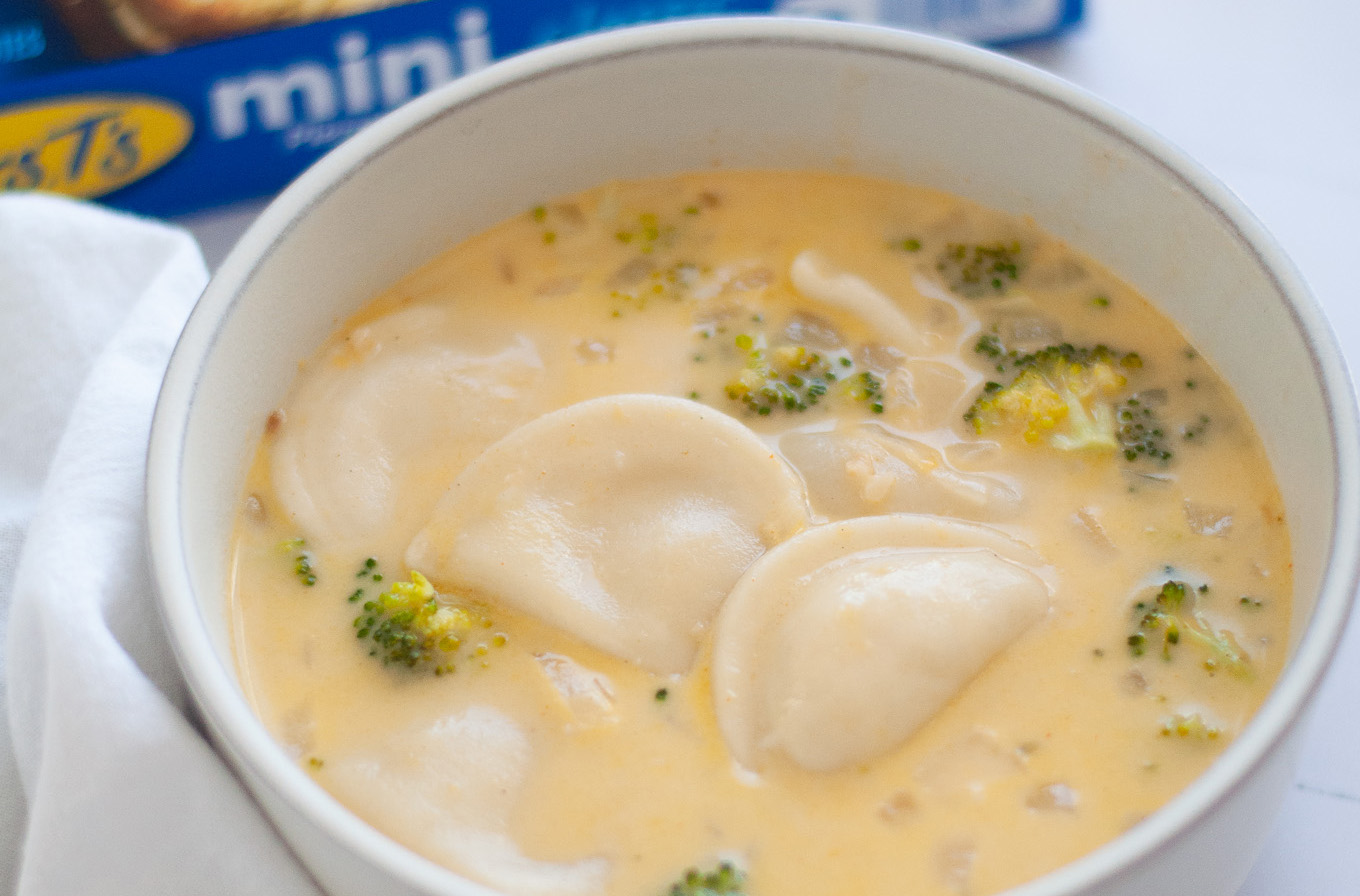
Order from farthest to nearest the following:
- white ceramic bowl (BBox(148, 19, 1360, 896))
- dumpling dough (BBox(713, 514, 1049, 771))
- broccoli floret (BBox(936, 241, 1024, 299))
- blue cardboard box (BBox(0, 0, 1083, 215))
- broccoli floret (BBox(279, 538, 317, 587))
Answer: blue cardboard box (BBox(0, 0, 1083, 215))
broccoli floret (BBox(936, 241, 1024, 299))
broccoli floret (BBox(279, 538, 317, 587))
dumpling dough (BBox(713, 514, 1049, 771))
white ceramic bowl (BBox(148, 19, 1360, 896))

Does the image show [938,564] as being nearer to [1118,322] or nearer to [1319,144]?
[1118,322]

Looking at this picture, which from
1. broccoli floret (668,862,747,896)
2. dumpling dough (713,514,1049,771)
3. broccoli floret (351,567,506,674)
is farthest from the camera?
broccoli floret (351,567,506,674)

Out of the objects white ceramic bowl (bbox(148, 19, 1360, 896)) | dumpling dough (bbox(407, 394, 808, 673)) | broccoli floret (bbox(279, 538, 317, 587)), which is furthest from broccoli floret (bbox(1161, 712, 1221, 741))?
broccoli floret (bbox(279, 538, 317, 587))

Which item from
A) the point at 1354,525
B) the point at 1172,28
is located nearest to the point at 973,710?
the point at 1354,525

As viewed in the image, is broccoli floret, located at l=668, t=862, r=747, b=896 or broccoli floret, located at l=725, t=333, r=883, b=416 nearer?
broccoli floret, located at l=668, t=862, r=747, b=896

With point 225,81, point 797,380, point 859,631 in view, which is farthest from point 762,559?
point 225,81

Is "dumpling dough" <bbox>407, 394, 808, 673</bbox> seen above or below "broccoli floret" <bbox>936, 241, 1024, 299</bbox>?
below

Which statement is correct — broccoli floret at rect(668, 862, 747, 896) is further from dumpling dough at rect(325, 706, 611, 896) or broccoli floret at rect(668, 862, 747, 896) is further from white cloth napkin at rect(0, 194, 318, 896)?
white cloth napkin at rect(0, 194, 318, 896)
